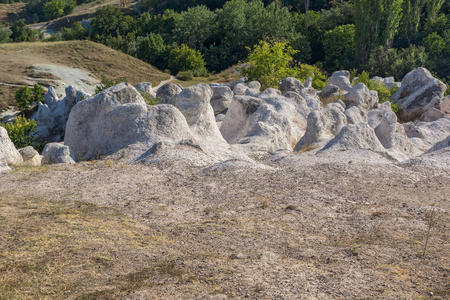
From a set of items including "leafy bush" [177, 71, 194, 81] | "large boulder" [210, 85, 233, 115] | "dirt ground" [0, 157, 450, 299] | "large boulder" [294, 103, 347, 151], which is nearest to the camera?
"dirt ground" [0, 157, 450, 299]

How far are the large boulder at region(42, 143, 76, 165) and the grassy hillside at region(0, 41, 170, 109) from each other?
39096mm

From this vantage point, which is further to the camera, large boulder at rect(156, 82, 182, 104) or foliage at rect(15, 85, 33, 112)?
foliage at rect(15, 85, 33, 112)

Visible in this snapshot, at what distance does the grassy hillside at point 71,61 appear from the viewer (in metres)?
53.5

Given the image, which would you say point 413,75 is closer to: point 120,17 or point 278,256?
point 278,256

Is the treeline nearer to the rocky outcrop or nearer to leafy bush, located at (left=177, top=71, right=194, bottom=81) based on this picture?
leafy bush, located at (left=177, top=71, right=194, bottom=81)

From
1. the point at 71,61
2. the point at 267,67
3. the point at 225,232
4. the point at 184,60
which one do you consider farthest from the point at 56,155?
the point at 184,60

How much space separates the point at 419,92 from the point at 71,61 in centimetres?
4256

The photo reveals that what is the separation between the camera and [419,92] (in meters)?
38.1

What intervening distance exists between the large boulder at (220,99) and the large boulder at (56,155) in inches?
537

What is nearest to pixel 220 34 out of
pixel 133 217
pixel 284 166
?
pixel 284 166

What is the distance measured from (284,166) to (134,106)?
20.5 ft

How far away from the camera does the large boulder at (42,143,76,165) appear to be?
15.7 metres

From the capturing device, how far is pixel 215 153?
53.1 ft

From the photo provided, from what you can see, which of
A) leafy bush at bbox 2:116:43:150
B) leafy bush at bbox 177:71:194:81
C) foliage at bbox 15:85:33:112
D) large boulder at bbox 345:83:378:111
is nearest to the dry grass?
leafy bush at bbox 177:71:194:81
